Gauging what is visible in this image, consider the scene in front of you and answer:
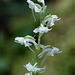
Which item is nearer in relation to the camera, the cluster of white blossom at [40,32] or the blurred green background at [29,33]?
the cluster of white blossom at [40,32]

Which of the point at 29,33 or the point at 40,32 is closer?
the point at 40,32

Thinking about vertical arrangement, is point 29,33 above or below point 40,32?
above

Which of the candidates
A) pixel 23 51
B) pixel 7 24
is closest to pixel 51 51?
pixel 23 51

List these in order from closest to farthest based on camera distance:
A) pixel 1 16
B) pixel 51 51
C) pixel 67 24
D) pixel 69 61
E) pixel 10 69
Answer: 1. pixel 51 51
2. pixel 69 61
3. pixel 10 69
4. pixel 67 24
5. pixel 1 16

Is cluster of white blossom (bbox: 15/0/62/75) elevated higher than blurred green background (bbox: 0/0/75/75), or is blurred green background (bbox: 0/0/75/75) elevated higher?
blurred green background (bbox: 0/0/75/75)

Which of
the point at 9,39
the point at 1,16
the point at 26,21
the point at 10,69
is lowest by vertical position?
the point at 10,69

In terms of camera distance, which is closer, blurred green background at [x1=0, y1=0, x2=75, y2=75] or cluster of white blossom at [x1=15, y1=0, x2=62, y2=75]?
cluster of white blossom at [x1=15, y1=0, x2=62, y2=75]

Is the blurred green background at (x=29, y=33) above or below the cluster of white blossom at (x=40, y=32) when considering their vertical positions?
above

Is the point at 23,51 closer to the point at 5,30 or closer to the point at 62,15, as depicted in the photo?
the point at 5,30
